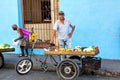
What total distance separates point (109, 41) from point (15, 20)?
3663 millimetres

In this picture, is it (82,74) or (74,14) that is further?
(74,14)

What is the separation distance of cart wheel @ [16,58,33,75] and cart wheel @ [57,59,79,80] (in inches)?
42.7

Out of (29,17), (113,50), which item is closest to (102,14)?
(113,50)

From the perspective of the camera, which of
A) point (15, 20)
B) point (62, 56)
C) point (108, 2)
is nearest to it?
point (62, 56)

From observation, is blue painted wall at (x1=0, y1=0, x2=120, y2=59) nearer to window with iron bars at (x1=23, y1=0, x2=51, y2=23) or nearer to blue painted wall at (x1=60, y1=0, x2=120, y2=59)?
blue painted wall at (x1=60, y1=0, x2=120, y2=59)

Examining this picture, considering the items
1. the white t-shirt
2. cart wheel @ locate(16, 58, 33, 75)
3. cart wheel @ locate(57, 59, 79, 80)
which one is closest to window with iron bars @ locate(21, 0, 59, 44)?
the white t-shirt

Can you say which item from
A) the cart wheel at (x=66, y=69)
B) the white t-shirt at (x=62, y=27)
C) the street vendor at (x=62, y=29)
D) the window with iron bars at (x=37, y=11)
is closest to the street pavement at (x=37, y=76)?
the cart wheel at (x=66, y=69)

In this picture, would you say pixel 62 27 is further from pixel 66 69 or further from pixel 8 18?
pixel 8 18

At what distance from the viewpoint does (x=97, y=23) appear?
9016mm

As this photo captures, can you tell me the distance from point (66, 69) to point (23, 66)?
136 cm

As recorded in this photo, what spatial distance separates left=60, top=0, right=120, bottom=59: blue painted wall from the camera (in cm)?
883

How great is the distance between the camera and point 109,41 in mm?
8969

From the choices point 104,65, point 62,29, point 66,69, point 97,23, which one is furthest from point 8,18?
point 104,65

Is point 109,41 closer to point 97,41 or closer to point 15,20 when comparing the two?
point 97,41
